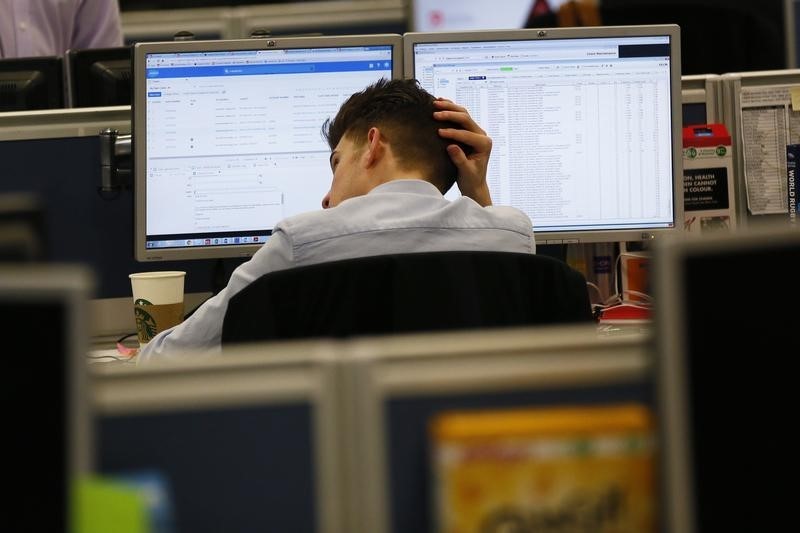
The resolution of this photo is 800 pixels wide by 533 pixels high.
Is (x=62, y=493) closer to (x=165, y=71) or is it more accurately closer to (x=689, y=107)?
(x=165, y=71)

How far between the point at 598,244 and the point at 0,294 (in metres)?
1.84

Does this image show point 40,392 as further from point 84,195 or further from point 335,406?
point 84,195

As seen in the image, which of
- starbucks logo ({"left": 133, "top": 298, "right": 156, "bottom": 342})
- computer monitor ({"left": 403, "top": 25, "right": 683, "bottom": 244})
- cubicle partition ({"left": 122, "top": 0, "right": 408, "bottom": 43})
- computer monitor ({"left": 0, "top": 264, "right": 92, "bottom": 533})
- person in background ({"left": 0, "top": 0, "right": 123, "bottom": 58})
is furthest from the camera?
cubicle partition ({"left": 122, "top": 0, "right": 408, "bottom": 43})

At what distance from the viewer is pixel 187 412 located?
792 millimetres

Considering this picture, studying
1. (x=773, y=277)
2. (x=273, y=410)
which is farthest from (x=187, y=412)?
(x=773, y=277)

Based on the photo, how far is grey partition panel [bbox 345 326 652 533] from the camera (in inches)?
30.8

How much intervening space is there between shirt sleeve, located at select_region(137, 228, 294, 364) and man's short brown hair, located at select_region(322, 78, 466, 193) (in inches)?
11.9

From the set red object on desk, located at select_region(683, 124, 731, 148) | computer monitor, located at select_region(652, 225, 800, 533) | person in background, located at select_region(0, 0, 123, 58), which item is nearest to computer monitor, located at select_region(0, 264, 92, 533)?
computer monitor, located at select_region(652, 225, 800, 533)

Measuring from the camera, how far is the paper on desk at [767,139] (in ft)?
7.81

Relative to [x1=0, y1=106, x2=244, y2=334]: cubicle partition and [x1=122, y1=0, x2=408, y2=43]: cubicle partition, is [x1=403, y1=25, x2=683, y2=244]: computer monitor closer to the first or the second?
[x1=0, y1=106, x2=244, y2=334]: cubicle partition

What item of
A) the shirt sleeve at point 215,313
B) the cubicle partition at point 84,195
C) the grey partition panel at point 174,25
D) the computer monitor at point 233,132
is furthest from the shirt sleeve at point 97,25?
the shirt sleeve at point 215,313

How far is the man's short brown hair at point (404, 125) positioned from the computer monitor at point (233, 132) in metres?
0.29

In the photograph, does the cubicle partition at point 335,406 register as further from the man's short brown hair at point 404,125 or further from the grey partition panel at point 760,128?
the grey partition panel at point 760,128

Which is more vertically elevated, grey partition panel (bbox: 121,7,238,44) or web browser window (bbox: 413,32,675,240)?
grey partition panel (bbox: 121,7,238,44)
